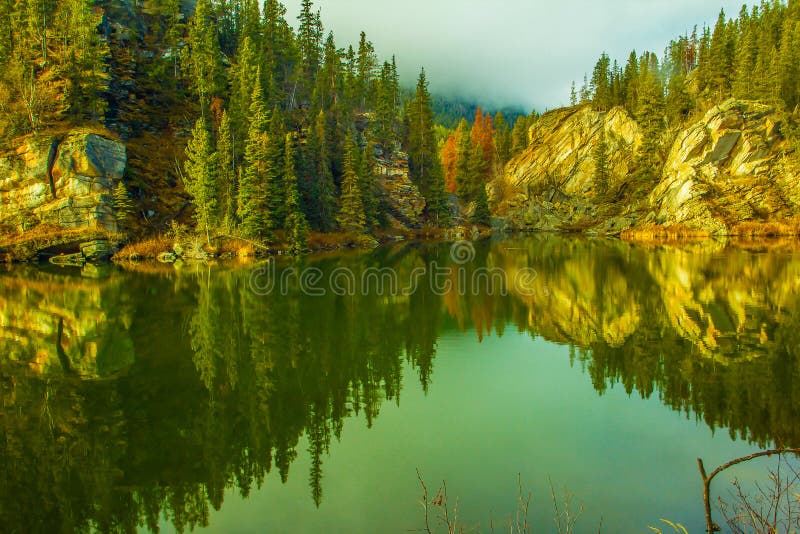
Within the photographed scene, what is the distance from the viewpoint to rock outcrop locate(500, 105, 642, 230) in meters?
98.2

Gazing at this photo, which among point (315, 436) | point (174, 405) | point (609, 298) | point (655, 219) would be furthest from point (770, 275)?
point (655, 219)

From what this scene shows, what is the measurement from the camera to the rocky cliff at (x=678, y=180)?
224 ft

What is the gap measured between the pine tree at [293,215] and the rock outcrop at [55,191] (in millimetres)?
16404

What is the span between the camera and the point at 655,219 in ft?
253

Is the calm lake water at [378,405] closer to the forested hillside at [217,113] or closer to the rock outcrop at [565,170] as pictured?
the forested hillside at [217,113]

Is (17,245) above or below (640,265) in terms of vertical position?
above

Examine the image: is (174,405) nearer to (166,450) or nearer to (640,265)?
(166,450)

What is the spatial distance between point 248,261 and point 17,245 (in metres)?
19.5

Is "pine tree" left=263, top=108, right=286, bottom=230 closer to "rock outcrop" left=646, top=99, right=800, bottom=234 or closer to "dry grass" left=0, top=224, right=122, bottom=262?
"dry grass" left=0, top=224, right=122, bottom=262

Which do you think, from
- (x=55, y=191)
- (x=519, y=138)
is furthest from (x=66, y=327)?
(x=519, y=138)

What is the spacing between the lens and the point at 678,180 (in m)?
74.5

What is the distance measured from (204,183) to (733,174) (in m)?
66.4

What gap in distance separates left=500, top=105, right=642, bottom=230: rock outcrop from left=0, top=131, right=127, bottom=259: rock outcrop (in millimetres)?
75299

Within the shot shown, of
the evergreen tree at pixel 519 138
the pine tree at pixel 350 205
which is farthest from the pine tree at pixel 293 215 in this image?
the evergreen tree at pixel 519 138
